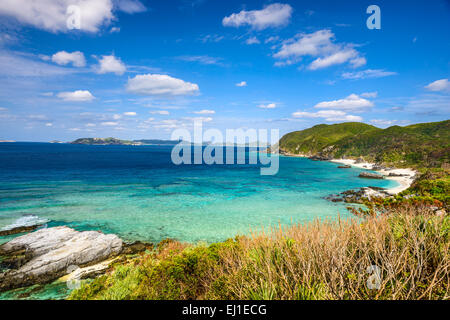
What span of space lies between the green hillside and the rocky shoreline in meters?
82.5

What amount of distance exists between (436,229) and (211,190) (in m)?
38.6

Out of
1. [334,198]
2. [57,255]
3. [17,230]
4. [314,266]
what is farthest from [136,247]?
[334,198]

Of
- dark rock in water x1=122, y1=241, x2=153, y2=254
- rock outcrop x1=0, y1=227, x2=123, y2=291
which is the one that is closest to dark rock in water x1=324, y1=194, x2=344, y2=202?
dark rock in water x1=122, y1=241, x2=153, y2=254

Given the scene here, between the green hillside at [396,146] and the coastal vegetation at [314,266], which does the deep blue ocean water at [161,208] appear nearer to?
the coastal vegetation at [314,266]

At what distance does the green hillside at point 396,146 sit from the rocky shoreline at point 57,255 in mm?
82501

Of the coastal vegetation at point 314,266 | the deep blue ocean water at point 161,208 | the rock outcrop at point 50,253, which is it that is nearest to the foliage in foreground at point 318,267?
the coastal vegetation at point 314,266

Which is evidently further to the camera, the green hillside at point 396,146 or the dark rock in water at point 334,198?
the green hillside at point 396,146

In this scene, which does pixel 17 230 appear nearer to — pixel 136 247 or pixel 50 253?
pixel 50 253

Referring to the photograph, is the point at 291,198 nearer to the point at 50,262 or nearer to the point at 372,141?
the point at 50,262

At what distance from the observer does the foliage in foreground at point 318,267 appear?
13.8 feet

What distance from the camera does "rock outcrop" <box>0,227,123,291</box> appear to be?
12242 millimetres

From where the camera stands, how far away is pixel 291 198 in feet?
120

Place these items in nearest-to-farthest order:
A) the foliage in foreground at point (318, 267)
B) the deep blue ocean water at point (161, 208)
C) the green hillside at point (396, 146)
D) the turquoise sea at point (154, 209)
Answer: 1. the foliage in foreground at point (318, 267)
2. the turquoise sea at point (154, 209)
3. the deep blue ocean water at point (161, 208)
4. the green hillside at point (396, 146)
